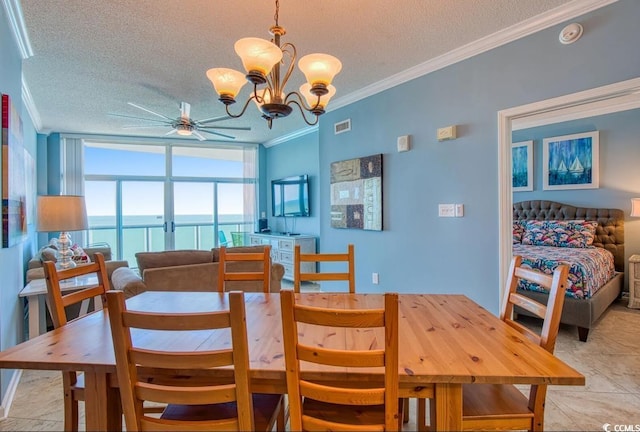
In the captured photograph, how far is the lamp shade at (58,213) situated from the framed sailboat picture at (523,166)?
6063mm

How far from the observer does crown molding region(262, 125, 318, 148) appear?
5601 mm

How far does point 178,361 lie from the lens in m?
0.96

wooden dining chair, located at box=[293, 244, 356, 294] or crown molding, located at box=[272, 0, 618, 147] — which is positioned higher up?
crown molding, located at box=[272, 0, 618, 147]

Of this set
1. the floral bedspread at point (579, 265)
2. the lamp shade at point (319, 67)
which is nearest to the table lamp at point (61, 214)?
the lamp shade at point (319, 67)

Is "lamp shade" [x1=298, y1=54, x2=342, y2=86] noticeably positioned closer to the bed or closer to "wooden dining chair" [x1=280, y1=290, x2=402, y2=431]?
"wooden dining chair" [x1=280, y1=290, x2=402, y2=431]

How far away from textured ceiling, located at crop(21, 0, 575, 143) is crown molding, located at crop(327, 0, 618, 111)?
63mm

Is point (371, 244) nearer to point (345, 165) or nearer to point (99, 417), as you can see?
point (345, 165)

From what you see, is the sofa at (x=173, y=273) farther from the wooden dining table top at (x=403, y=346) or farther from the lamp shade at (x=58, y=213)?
the wooden dining table top at (x=403, y=346)

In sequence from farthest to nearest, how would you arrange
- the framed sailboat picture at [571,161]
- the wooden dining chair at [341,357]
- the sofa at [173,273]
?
the framed sailboat picture at [571,161] → the sofa at [173,273] → the wooden dining chair at [341,357]

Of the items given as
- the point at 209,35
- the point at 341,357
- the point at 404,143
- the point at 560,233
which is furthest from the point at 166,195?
the point at 560,233

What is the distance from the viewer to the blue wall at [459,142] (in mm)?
2160

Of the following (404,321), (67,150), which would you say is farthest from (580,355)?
(67,150)

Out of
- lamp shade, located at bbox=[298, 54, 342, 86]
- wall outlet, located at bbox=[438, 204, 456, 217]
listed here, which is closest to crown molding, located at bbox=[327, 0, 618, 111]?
wall outlet, located at bbox=[438, 204, 456, 217]

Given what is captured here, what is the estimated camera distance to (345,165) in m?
4.10
